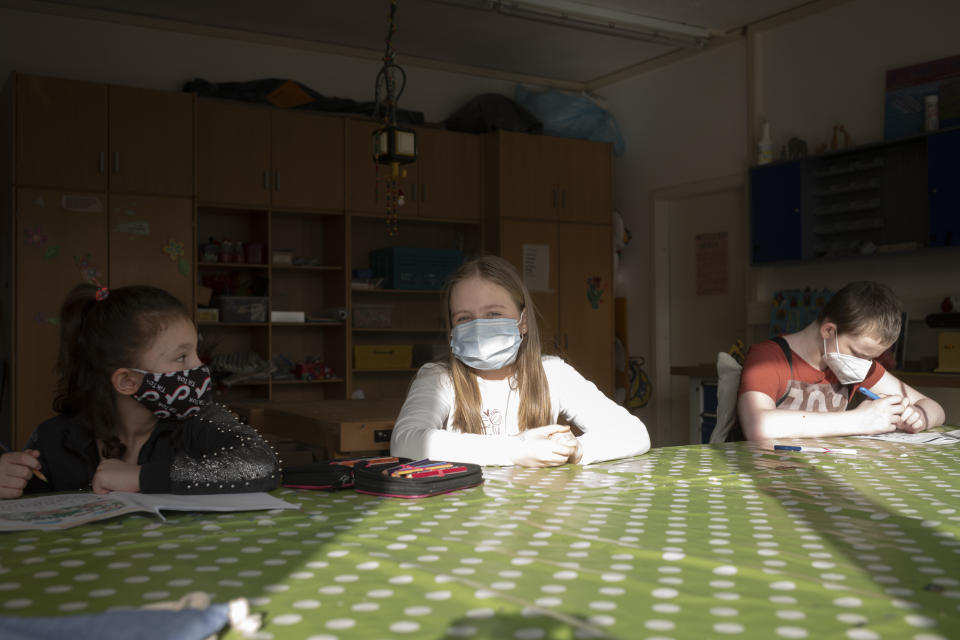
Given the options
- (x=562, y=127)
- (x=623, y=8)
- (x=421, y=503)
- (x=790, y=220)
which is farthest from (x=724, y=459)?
(x=562, y=127)

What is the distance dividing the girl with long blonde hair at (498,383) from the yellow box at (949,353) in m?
2.32

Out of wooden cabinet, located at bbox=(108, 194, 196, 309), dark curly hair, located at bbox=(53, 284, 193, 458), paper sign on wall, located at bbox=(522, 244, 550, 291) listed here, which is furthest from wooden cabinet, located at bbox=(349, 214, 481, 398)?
dark curly hair, located at bbox=(53, 284, 193, 458)

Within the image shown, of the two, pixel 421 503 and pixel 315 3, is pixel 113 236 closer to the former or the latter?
pixel 315 3

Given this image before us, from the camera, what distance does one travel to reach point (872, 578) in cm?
84

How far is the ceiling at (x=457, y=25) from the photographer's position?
188 inches

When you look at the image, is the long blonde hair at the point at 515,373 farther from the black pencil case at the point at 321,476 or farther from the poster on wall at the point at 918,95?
the poster on wall at the point at 918,95

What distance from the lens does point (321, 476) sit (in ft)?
4.69

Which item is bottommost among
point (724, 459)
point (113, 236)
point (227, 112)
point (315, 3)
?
point (724, 459)

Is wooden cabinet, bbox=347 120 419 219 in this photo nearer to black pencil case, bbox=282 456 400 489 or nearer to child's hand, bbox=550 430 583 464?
child's hand, bbox=550 430 583 464

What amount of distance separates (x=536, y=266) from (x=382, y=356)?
120 cm

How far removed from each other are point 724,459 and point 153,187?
3.78 metres

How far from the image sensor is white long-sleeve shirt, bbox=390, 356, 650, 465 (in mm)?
1695

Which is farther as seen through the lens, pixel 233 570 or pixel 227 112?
pixel 227 112

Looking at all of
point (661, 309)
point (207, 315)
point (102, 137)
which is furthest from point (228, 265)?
point (661, 309)
